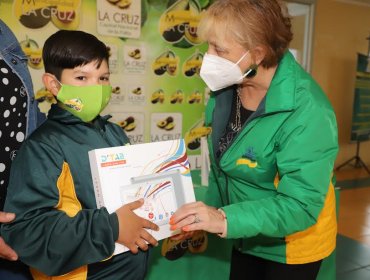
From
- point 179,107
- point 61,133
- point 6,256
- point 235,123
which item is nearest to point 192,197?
point 235,123

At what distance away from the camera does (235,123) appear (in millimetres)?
1354

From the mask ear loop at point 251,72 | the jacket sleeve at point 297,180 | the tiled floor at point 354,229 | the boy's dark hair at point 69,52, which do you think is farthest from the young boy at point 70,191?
the tiled floor at point 354,229

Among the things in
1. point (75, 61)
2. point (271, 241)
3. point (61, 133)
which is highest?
point (75, 61)

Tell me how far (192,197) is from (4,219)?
54 cm

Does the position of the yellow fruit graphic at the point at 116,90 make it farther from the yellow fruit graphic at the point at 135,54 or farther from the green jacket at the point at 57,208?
the green jacket at the point at 57,208

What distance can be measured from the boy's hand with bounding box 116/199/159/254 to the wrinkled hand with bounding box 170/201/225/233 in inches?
3.2

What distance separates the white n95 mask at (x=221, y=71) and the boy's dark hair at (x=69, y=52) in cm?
39

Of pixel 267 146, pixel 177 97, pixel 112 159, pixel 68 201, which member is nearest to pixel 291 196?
pixel 267 146

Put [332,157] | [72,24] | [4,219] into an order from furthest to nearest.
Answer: [72,24]
[332,157]
[4,219]

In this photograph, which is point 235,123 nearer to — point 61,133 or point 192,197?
point 192,197

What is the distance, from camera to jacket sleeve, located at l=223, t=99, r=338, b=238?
1.09 metres

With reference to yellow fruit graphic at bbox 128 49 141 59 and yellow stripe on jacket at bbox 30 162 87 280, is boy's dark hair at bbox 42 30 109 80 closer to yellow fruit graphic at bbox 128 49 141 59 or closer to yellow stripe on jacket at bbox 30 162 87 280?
yellow stripe on jacket at bbox 30 162 87 280

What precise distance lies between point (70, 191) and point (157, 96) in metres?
1.59

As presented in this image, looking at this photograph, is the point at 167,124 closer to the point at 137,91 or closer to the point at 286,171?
the point at 137,91
